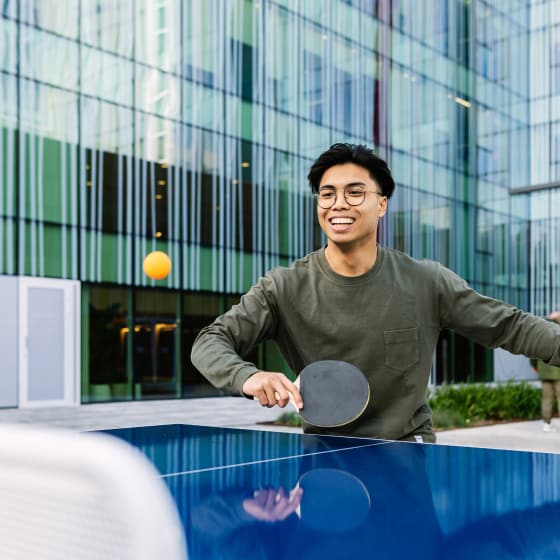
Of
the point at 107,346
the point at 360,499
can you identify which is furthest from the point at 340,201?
the point at 107,346

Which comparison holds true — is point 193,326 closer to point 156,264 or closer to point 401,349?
point 156,264

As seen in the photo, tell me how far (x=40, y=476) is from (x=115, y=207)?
20008 millimetres

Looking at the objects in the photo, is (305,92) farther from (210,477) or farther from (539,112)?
(210,477)

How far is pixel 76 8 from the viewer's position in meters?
20.4

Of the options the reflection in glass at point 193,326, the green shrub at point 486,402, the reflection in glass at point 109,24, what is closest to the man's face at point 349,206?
the green shrub at point 486,402

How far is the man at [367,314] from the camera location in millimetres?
3586

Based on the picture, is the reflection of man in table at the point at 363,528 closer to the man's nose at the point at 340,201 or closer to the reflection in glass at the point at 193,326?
the man's nose at the point at 340,201

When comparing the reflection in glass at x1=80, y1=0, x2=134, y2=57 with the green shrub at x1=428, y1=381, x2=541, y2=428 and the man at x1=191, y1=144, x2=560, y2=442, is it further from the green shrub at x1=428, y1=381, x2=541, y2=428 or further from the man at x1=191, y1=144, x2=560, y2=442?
the man at x1=191, y1=144, x2=560, y2=442

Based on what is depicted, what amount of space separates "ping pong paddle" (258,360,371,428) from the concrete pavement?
886cm

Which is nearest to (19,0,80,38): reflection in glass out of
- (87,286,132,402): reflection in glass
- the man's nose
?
(87,286,132,402): reflection in glass

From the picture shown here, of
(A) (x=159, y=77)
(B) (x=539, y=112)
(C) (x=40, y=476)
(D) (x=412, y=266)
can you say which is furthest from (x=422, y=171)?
(C) (x=40, y=476)

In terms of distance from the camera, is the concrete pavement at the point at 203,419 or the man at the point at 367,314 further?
the concrete pavement at the point at 203,419

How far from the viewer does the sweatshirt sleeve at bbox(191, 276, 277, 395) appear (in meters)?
3.39

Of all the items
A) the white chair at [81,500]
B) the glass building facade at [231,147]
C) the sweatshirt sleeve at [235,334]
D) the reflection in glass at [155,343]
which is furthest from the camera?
the reflection in glass at [155,343]
